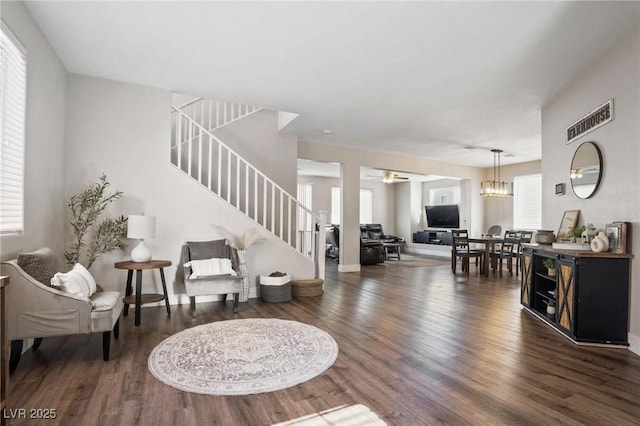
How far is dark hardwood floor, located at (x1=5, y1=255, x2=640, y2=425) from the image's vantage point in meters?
2.01

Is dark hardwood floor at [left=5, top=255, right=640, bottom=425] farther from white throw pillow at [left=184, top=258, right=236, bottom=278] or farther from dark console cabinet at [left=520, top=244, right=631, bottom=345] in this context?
white throw pillow at [left=184, top=258, right=236, bottom=278]

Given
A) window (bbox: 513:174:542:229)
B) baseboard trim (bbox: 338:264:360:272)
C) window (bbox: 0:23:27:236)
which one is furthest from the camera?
window (bbox: 513:174:542:229)

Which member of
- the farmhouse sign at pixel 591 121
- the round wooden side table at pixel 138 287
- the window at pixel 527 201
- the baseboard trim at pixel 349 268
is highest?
the farmhouse sign at pixel 591 121

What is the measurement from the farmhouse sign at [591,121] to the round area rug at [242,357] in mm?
3535

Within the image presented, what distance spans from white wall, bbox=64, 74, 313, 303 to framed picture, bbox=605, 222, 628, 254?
14.3 ft

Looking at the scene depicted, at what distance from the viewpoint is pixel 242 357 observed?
280cm

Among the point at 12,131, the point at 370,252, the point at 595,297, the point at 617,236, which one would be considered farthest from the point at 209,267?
the point at 370,252

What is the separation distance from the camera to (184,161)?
570cm

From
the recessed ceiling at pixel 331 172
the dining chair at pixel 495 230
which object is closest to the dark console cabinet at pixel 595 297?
the recessed ceiling at pixel 331 172

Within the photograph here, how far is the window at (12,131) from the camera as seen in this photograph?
2537mm

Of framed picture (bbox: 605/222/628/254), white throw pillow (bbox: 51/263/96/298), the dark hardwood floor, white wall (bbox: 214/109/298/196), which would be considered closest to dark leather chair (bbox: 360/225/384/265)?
white wall (bbox: 214/109/298/196)

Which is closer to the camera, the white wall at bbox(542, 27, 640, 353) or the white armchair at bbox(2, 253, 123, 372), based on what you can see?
the white armchair at bbox(2, 253, 123, 372)

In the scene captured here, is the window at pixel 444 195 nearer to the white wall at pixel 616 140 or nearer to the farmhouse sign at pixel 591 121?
A: the white wall at pixel 616 140

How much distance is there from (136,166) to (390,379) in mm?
3907
